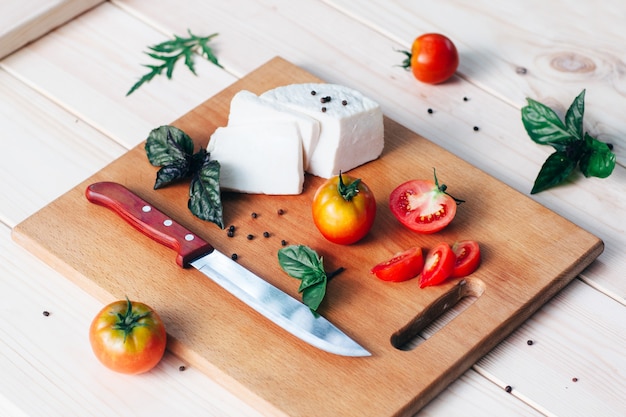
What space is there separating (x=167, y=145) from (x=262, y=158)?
0.26 meters

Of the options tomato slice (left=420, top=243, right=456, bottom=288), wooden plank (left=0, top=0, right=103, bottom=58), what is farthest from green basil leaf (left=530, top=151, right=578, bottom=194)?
wooden plank (left=0, top=0, right=103, bottom=58)

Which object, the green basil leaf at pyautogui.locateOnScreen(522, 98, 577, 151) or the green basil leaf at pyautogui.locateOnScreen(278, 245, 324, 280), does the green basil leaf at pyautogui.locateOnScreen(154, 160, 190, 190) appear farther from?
the green basil leaf at pyautogui.locateOnScreen(522, 98, 577, 151)

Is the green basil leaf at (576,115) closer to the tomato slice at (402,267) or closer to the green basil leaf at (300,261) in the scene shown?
the tomato slice at (402,267)

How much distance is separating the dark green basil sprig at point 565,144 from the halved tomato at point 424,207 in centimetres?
36

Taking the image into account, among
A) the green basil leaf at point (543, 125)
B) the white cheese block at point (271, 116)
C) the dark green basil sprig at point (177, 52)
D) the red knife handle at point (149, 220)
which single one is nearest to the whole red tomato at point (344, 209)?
the white cheese block at point (271, 116)

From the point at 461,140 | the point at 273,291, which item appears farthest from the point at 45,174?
the point at 461,140

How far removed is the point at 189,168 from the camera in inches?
101

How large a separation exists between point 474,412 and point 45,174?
1.31m

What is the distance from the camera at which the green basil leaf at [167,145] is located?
259 centimetres

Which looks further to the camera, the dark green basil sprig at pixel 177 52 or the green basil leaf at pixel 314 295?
the dark green basil sprig at pixel 177 52

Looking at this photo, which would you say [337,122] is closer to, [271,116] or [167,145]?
[271,116]

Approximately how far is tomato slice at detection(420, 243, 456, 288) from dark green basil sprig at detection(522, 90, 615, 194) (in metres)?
0.44

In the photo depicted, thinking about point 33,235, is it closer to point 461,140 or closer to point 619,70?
point 461,140

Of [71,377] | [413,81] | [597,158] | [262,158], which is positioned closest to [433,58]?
[413,81]
